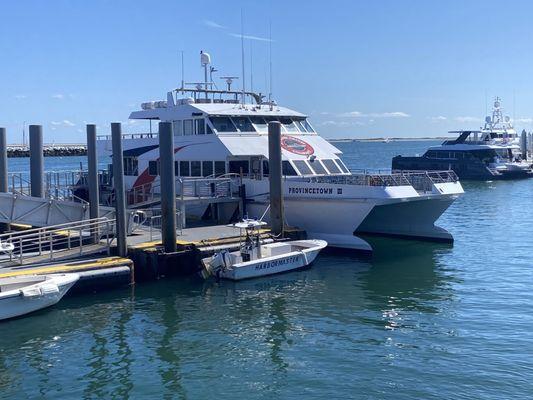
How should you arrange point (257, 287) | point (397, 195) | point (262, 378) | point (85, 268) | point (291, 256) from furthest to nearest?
point (397, 195) < point (291, 256) < point (257, 287) < point (85, 268) < point (262, 378)

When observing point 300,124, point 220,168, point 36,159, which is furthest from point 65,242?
point 300,124

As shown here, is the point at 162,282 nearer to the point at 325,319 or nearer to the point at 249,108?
the point at 325,319

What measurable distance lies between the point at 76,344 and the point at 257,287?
18.8ft

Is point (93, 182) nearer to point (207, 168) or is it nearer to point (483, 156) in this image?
point (207, 168)

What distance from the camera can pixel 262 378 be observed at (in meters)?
11.3

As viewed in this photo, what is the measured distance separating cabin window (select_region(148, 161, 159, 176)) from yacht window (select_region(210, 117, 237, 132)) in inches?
124

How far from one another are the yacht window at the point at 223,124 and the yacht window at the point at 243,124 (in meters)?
0.23

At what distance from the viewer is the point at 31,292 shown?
47.4 ft

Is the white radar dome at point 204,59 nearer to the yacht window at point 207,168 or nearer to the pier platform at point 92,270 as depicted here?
the yacht window at point 207,168

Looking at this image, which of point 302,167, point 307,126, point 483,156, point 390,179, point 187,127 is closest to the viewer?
point 390,179

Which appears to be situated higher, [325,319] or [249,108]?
[249,108]

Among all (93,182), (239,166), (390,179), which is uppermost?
(239,166)

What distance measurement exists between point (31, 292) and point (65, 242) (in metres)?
4.26

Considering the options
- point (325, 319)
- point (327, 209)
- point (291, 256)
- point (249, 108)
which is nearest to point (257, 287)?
point (291, 256)
